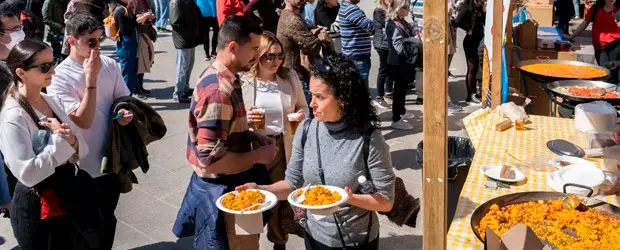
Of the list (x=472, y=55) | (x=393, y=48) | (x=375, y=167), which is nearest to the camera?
(x=375, y=167)

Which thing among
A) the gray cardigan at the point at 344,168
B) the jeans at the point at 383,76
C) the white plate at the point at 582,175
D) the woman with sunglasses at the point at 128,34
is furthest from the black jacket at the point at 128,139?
the woman with sunglasses at the point at 128,34

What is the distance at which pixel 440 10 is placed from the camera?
236 cm

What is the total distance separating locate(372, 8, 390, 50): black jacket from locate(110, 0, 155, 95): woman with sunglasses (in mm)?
3278

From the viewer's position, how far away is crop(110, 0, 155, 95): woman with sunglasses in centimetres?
880

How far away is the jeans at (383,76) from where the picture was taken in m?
8.59

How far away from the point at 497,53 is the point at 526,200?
2331 mm

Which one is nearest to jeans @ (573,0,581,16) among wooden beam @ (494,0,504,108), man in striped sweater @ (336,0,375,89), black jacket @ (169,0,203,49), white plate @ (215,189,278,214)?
man in striped sweater @ (336,0,375,89)

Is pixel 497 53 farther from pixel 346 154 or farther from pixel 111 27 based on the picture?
pixel 111 27

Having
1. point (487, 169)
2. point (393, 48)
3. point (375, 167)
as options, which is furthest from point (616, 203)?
point (393, 48)

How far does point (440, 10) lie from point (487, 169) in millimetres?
2143

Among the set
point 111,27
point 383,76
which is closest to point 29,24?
point 111,27

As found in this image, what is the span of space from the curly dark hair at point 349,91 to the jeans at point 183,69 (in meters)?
6.60

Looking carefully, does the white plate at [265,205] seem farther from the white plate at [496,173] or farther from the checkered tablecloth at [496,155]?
the white plate at [496,173]

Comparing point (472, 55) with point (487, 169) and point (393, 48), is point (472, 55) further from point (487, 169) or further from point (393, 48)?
point (487, 169)
